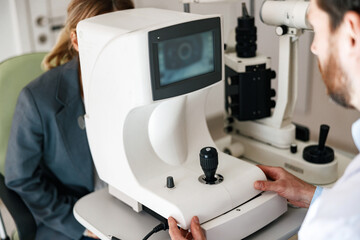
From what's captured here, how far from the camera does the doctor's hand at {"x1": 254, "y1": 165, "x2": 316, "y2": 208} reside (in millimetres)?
1109

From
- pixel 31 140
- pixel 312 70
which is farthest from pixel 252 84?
pixel 312 70

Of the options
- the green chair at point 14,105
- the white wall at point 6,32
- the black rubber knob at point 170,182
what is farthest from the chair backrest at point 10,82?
the white wall at point 6,32

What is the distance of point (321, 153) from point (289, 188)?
0.95 ft

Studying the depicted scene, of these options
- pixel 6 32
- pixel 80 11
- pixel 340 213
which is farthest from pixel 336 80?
pixel 6 32

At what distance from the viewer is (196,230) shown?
968 mm

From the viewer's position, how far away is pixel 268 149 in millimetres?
1471

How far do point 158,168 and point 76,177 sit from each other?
444mm

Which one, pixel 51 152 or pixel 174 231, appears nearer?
pixel 174 231

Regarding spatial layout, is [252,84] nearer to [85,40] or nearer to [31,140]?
[85,40]

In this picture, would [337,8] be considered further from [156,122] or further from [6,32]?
[6,32]

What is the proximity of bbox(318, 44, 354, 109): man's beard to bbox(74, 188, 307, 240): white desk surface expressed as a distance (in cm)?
39

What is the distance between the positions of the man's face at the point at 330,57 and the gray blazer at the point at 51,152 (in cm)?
79

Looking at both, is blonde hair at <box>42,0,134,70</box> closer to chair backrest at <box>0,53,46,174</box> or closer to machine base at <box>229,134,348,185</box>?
chair backrest at <box>0,53,46,174</box>

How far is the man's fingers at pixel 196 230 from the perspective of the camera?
96 cm
